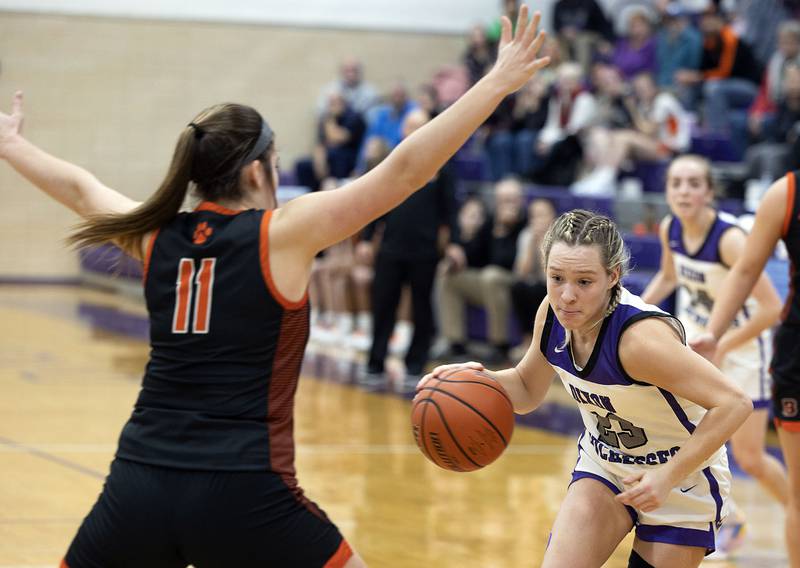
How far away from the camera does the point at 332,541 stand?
2.71 metres

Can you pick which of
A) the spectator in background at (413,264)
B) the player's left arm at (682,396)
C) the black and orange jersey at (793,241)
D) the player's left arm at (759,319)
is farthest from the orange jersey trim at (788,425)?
the spectator in background at (413,264)

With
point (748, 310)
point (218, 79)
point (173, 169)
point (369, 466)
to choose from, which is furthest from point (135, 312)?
point (173, 169)

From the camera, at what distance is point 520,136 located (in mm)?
13977

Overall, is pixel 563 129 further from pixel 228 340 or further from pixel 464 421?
pixel 228 340

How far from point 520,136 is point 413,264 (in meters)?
4.31

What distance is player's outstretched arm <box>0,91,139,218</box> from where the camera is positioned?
3.08 meters

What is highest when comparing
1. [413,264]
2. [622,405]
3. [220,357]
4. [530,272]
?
[220,357]

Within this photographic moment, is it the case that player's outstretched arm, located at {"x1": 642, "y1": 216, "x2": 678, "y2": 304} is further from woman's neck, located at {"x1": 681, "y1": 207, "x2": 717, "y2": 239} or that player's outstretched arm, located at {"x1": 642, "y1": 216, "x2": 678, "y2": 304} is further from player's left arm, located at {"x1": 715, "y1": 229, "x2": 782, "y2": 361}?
player's left arm, located at {"x1": 715, "y1": 229, "x2": 782, "y2": 361}

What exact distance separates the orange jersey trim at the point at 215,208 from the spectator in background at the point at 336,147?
1294 centimetres

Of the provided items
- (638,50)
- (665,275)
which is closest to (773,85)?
(638,50)

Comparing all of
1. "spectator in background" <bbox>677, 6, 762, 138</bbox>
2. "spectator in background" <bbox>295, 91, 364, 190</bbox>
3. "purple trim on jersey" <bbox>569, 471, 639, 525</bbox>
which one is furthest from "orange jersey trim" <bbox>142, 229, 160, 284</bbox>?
"spectator in background" <bbox>295, 91, 364, 190</bbox>

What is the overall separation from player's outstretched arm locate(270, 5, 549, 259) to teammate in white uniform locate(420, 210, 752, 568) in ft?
2.15

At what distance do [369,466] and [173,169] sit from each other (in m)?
4.36

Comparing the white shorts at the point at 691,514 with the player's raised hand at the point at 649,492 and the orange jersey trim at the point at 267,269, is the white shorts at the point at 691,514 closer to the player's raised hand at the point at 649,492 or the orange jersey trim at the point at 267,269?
the player's raised hand at the point at 649,492
